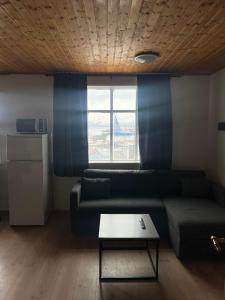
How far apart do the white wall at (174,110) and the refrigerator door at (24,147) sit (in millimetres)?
766

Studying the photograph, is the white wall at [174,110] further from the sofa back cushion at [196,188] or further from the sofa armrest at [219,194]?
the sofa armrest at [219,194]

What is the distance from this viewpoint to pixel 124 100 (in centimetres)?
467

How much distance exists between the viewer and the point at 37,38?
271 cm

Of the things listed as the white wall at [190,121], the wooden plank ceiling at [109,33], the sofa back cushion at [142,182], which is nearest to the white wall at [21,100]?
the wooden plank ceiling at [109,33]

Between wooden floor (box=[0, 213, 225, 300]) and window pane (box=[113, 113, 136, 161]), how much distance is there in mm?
1808

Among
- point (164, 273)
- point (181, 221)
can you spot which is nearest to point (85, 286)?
point (164, 273)

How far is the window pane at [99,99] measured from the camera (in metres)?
4.64

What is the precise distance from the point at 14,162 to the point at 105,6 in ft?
9.10

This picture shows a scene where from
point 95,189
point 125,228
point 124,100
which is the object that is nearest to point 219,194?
point 125,228

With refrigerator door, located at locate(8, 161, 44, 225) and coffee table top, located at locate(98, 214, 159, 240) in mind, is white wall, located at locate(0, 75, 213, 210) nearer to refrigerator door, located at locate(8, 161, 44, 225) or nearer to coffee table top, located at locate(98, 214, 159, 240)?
refrigerator door, located at locate(8, 161, 44, 225)

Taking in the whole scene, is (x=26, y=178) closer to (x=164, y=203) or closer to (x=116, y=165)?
(x=116, y=165)

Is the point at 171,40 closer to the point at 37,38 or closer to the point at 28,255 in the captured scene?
the point at 37,38

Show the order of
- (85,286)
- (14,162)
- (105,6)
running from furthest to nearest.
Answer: (14,162), (85,286), (105,6)

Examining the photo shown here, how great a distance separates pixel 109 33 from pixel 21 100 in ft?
8.37
